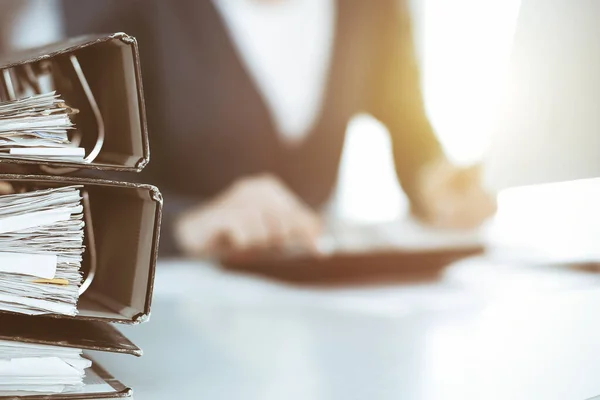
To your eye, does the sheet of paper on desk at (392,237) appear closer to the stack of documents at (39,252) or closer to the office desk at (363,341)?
the office desk at (363,341)

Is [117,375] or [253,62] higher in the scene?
[253,62]

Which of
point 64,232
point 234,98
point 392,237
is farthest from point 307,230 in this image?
point 64,232

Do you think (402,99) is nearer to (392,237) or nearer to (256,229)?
(392,237)

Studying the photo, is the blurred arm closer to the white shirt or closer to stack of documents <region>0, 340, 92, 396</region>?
the white shirt

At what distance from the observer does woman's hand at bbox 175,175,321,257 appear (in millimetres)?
1393

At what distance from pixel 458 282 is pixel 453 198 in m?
0.26

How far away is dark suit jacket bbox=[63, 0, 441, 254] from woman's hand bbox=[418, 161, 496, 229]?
0.04 metres

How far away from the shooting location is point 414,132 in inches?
61.0

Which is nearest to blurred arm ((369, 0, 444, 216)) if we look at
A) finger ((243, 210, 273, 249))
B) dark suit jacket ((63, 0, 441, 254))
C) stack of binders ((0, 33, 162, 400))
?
dark suit jacket ((63, 0, 441, 254))

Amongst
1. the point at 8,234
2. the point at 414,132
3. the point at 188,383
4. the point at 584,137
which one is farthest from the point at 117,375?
the point at 584,137

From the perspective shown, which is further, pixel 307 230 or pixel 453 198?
pixel 453 198

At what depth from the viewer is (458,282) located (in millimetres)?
1402

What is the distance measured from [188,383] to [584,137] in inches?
51.8

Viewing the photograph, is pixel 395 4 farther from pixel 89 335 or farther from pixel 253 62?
pixel 89 335
